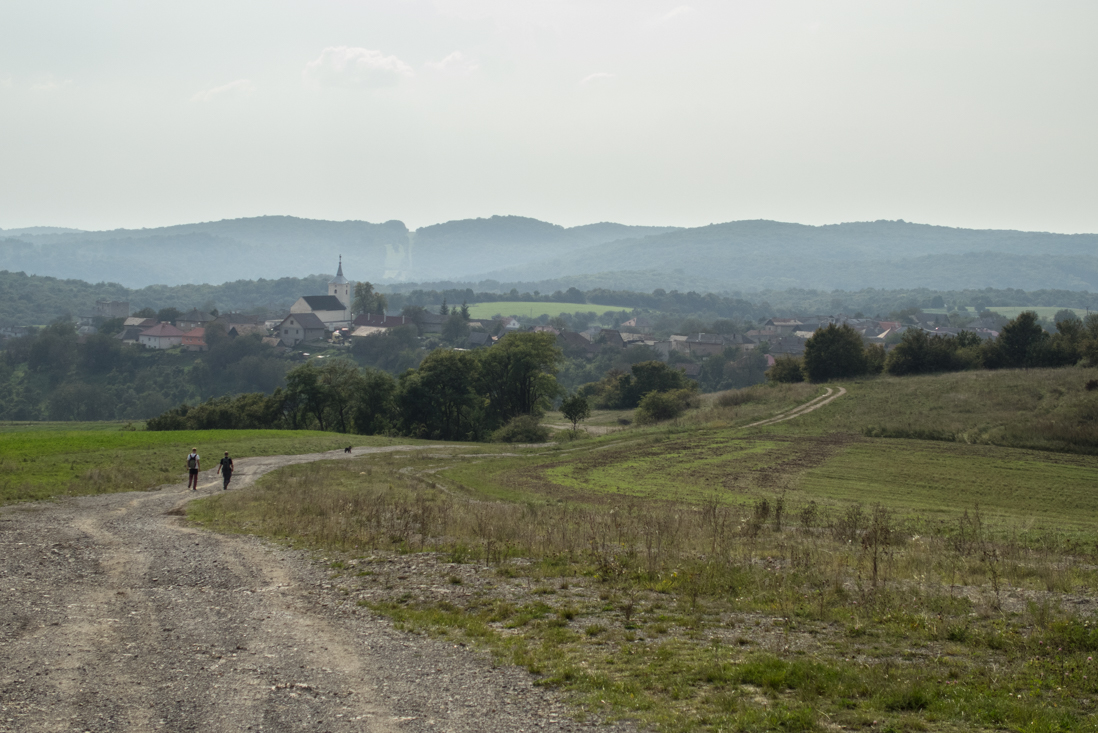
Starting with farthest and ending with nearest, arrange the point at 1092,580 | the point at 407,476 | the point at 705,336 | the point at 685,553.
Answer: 1. the point at 705,336
2. the point at 407,476
3. the point at 685,553
4. the point at 1092,580

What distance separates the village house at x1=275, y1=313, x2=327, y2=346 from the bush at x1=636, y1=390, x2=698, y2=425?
423 feet

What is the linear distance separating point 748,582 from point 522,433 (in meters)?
48.8

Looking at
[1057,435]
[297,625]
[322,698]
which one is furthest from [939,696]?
[1057,435]

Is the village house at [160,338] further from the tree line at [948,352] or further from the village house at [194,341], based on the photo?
the tree line at [948,352]

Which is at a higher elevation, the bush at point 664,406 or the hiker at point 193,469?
the hiker at point 193,469

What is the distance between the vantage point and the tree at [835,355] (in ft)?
223

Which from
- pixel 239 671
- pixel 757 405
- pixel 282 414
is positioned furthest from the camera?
pixel 282 414

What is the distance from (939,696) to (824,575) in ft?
18.5

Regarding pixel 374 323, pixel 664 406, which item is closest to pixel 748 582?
pixel 664 406

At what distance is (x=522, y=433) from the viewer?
61.1 m

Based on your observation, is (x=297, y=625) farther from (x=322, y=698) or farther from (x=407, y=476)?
(x=407, y=476)

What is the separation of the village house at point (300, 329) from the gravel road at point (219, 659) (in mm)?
173291

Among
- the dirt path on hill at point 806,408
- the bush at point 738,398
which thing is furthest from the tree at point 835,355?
the bush at point 738,398

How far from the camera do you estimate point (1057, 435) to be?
39.0 m
